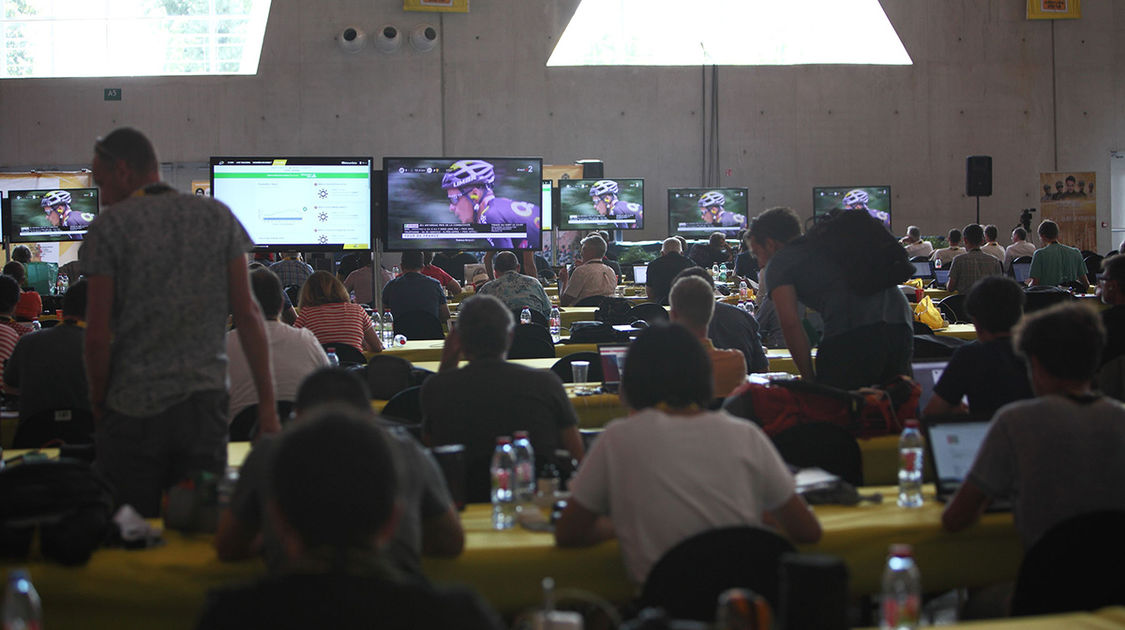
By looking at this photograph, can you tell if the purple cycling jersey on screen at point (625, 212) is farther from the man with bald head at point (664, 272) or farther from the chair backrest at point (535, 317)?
the chair backrest at point (535, 317)

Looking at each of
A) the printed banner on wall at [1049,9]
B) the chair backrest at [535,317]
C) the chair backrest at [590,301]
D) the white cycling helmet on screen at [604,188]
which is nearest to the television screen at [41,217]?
the chair backrest at [590,301]

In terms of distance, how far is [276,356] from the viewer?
4.38 metres

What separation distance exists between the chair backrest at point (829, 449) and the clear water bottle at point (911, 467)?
320mm

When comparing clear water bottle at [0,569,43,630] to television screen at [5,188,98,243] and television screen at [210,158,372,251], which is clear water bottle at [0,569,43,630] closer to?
television screen at [210,158,372,251]

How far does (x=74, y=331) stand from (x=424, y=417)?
2085 mm

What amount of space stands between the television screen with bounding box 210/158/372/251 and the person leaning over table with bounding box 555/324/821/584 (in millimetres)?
3807

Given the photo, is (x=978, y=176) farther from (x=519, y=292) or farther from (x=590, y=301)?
(x=519, y=292)

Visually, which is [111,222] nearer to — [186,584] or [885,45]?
[186,584]

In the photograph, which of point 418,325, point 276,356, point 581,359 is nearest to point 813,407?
point 581,359

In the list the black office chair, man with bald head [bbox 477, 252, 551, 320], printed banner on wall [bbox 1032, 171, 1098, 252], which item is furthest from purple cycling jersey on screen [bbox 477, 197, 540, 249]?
printed banner on wall [bbox 1032, 171, 1098, 252]

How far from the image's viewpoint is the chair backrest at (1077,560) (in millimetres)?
2199

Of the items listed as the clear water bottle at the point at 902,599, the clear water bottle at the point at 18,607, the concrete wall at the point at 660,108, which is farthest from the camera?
the concrete wall at the point at 660,108

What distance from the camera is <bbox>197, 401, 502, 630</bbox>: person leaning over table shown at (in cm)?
131

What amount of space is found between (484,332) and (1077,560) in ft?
5.74
